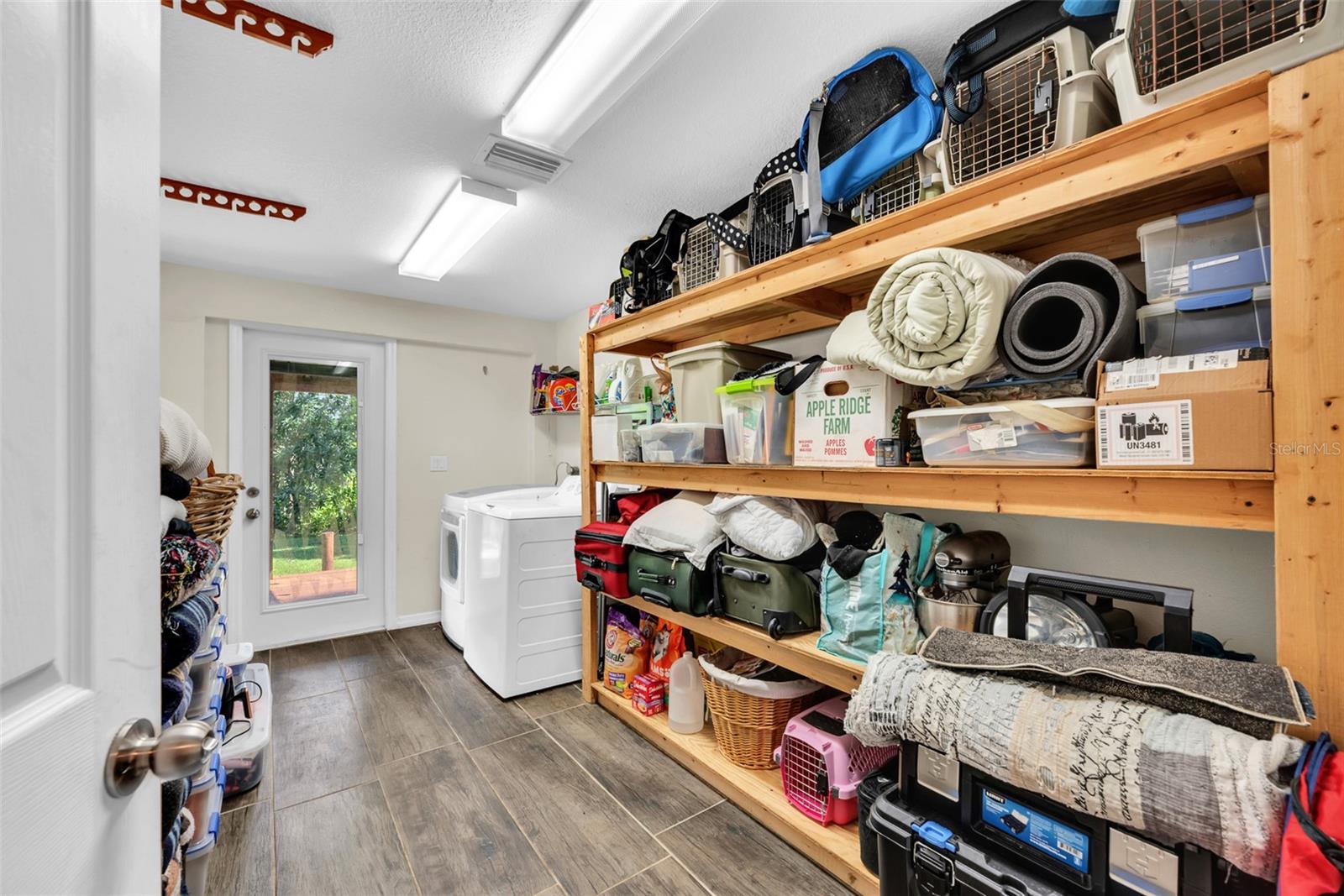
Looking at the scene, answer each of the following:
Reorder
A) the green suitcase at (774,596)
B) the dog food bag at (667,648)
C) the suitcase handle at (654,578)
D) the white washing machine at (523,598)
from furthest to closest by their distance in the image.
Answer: the white washing machine at (523,598)
the dog food bag at (667,648)
the suitcase handle at (654,578)
the green suitcase at (774,596)

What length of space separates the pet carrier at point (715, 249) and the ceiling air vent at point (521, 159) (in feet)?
1.83

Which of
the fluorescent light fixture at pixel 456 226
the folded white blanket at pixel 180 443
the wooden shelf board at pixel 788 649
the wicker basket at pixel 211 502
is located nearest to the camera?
the folded white blanket at pixel 180 443

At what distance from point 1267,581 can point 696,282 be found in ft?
6.05

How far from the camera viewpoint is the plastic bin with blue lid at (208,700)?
4.97ft

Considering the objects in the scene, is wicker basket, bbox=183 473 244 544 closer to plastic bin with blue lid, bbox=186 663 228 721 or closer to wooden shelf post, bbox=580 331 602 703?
plastic bin with blue lid, bbox=186 663 228 721

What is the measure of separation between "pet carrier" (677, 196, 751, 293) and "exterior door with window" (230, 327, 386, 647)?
2.68m

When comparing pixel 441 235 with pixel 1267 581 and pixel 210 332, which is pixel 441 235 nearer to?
pixel 210 332

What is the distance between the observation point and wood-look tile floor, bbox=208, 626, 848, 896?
159 cm

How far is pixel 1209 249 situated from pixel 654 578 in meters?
1.76

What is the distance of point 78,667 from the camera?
1.40 ft

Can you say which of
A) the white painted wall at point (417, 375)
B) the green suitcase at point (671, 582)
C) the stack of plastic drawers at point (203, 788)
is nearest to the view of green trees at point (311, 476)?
the white painted wall at point (417, 375)

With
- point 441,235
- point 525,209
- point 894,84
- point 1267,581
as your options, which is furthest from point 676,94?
point 1267,581

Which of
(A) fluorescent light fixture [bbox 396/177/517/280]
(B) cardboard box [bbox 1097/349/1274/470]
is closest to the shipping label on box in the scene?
(B) cardboard box [bbox 1097/349/1274/470]

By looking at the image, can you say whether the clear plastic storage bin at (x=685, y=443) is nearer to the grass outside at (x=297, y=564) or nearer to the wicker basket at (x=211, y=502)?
the wicker basket at (x=211, y=502)
